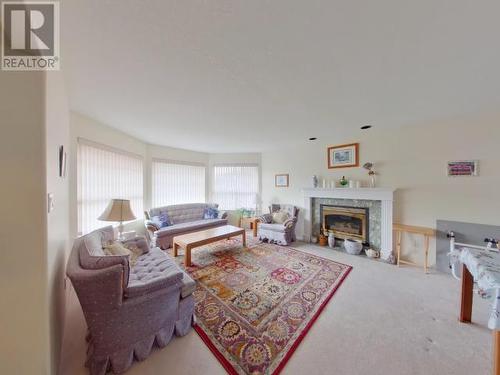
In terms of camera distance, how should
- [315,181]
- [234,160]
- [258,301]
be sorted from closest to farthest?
1. [258,301]
2. [315,181]
3. [234,160]

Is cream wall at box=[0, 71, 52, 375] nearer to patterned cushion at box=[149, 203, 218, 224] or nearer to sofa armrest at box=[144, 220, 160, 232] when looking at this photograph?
sofa armrest at box=[144, 220, 160, 232]

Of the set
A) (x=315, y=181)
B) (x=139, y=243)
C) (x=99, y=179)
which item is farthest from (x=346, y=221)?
(x=99, y=179)

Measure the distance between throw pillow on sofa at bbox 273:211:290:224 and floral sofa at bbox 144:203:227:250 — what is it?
4.54ft

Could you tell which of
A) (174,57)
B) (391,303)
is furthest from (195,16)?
(391,303)

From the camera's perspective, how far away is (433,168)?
2986 millimetres

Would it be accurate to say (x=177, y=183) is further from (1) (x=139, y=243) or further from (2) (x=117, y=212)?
(1) (x=139, y=243)

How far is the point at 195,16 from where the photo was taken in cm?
111

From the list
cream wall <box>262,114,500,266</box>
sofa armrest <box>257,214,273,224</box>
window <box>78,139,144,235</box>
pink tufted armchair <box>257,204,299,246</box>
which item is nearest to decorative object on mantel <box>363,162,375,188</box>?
cream wall <box>262,114,500,266</box>

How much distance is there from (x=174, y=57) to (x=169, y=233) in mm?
3353

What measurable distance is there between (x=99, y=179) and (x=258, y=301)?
336 centimetres

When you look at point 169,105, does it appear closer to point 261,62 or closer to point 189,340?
point 261,62

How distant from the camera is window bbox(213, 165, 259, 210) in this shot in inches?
222

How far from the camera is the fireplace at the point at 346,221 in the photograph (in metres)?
3.72

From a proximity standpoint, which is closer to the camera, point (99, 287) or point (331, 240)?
point (99, 287)
